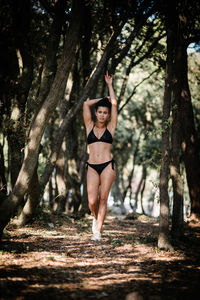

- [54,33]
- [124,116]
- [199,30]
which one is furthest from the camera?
[124,116]

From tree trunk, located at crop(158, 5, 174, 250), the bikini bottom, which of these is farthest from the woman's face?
tree trunk, located at crop(158, 5, 174, 250)

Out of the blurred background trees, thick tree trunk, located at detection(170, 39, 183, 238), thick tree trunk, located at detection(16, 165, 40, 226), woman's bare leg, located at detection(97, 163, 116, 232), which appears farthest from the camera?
thick tree trunk, located at detection(16, 165, 40, 226)

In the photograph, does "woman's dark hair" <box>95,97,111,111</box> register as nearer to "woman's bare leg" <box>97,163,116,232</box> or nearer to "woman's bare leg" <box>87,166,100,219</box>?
"woman's bare leg" <box>97,163,116,232</box>

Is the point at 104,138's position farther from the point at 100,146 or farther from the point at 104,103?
the point at 104,103

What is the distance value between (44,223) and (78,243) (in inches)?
84.1

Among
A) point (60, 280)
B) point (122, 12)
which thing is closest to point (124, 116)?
point (122, 12)

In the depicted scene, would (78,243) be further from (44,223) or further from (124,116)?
(124,116)

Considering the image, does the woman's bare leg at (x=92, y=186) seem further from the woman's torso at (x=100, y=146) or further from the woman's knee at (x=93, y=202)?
the woman's torso at (x=100, y=146)

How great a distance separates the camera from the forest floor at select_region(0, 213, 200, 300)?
11.1ft

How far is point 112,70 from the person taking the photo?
9.61 meters

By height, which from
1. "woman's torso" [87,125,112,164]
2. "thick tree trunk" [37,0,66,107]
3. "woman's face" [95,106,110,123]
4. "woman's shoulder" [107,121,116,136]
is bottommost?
"woman's torso" [87,125,112,164]

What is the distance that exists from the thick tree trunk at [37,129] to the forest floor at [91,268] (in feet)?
2.38

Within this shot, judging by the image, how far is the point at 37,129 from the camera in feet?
16.6

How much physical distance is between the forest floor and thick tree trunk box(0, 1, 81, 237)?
727mm
